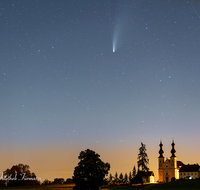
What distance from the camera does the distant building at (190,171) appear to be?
130375 mm

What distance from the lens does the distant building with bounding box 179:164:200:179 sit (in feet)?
428

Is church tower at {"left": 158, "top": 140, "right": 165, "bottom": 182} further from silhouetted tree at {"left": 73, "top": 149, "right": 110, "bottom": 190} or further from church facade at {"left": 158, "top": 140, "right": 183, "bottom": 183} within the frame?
silhouetted tree at {"left": 73, "top": 149, "right": 110, "bottom": 190}

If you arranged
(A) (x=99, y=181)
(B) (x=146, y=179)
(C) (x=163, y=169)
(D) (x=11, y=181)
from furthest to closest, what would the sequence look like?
1. (C) (x=163, y=169)
2. (B) (x=146, y=179)
3. (D) (x=11, y=181)
4. (A) (x=99, y=181)


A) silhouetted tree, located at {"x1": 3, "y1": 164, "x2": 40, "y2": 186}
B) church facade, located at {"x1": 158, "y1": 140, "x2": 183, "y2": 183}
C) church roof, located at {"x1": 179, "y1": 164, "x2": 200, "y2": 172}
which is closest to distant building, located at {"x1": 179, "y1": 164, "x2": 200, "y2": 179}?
church roof, located at {"x1": 179, "y1": 164, "x2": 200, "y2": 172}

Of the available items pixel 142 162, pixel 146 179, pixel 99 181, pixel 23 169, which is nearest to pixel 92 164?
pixel 99 181

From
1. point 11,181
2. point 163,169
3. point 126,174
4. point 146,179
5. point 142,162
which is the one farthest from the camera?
point 126,174

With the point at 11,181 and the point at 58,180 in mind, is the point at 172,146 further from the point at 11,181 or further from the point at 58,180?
the point at 11,181

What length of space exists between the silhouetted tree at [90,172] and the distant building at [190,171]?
3260 inches

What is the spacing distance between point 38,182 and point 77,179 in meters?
53.1

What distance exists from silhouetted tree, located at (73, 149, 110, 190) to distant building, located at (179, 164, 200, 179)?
82813mm

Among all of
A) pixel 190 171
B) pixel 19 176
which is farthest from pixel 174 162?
pixel 19 176

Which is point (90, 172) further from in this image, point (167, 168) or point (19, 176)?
point (167, 168)

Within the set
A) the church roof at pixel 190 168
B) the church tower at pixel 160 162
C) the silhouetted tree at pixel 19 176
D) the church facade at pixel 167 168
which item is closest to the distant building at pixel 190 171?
the church roof at pixel 190 168

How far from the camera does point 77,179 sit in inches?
2312
